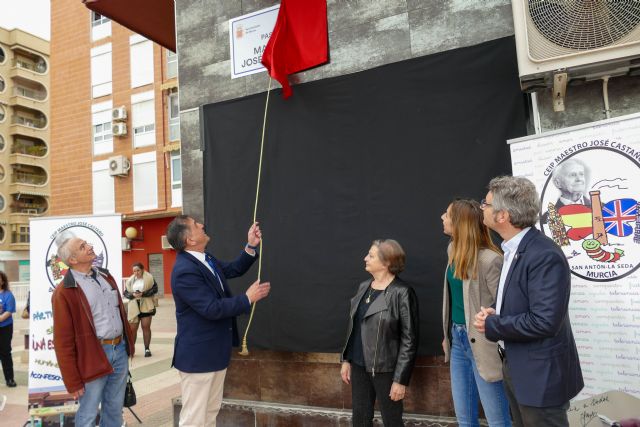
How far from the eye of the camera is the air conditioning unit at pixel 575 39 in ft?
8.55

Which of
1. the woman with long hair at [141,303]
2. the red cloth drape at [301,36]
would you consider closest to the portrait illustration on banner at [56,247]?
the red cloth drape at [301,36]

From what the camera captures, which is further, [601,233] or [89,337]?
[89,337]

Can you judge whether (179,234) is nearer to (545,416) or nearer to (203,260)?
(203,260)

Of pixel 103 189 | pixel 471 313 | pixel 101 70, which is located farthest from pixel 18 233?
pixel 471 313

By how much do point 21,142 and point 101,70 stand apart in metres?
16.5

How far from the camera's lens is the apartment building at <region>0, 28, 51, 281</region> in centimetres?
3158

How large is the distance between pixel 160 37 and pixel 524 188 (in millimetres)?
4996

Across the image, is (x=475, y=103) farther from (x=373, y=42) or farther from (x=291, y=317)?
(x=291, y=317)

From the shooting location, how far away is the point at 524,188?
2.18 metres

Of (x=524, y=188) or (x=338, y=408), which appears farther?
(x=338, y=408)

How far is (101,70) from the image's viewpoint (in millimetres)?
21531

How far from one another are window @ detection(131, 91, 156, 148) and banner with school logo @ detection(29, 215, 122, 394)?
16296 mm

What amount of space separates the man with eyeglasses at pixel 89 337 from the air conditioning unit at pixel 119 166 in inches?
702

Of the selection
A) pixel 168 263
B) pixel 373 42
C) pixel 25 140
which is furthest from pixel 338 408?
pixel 25 140
